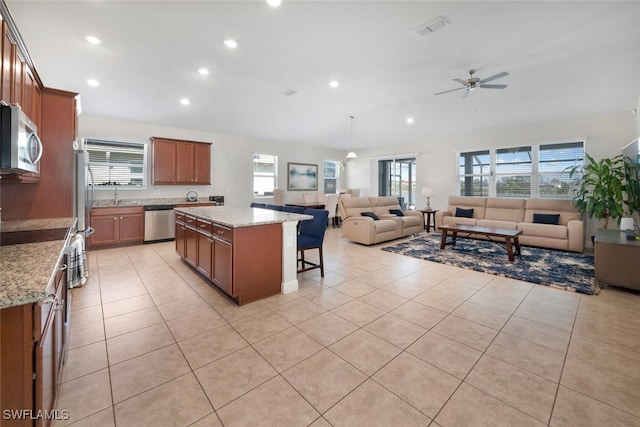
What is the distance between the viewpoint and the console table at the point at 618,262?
319 centimetres

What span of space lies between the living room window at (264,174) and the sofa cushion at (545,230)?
6.40 meters

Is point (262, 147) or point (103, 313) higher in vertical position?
point (262, 147)

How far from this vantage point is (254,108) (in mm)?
5980

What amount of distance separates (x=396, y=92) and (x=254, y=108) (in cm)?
298

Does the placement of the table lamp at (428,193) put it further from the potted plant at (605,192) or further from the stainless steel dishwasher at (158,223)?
the stainless steel dishwasher at (158,223)

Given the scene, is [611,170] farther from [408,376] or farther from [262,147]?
[262,147]

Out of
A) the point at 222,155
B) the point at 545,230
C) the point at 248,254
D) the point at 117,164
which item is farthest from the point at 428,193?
the point at 117,164

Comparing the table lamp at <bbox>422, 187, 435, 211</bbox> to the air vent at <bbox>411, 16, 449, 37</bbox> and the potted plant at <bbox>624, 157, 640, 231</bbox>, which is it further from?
the air vent at <bbox>411, 16, 449, 37</bbox>

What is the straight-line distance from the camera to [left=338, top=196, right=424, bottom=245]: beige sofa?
5.76m

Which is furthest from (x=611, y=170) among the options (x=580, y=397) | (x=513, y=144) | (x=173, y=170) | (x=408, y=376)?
(x=173, y=170)

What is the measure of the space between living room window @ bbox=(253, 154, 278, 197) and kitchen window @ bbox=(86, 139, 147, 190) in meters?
2.80

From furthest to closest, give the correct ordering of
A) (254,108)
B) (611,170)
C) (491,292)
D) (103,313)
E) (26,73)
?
(254,108)
(611,170)
(491,292)
(103,313)
(26,73)

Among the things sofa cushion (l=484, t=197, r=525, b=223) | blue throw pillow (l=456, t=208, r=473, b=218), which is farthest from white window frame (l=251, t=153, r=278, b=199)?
sofa cushion (l=484, t=197, r=525, b=223)

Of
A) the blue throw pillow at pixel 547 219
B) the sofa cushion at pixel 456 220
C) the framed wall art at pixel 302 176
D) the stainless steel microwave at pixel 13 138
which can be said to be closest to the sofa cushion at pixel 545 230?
the blue throw pillow at pixel 547 219
